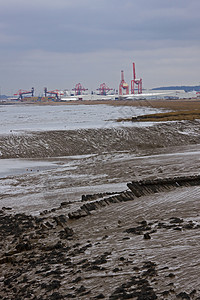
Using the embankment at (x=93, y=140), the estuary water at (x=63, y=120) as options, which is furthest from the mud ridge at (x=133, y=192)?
the estuary water at (x=63, y=120)

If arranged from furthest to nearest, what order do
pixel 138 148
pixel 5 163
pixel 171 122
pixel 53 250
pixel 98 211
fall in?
1. pixel 171 122
2. pixel 138 148
3. pixel 5 163
4. pixel 98 211
5. pixel 53 250

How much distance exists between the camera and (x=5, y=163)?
83.9 ft

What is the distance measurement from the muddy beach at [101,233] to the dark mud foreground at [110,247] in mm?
17

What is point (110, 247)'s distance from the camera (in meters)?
8.90

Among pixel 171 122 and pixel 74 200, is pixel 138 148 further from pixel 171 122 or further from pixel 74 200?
pixel 74 200

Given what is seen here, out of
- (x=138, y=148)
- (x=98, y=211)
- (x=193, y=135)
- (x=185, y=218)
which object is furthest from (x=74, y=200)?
(x=193, y=135)

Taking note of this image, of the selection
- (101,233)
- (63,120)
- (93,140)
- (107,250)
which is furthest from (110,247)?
(63,120)

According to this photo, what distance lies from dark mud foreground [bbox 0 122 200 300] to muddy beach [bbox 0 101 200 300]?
0.02 metres

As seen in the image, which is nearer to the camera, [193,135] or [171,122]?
[193,135]

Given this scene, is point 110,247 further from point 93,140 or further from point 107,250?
point 93,140

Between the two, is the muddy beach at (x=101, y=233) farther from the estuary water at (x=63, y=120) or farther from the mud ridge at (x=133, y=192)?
the estuary water at (x=63, y=120)

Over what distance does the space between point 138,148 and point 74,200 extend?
17.0 metres

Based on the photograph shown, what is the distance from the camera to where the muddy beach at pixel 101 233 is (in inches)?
280

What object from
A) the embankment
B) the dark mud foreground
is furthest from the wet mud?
the embankment
